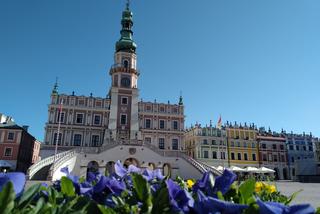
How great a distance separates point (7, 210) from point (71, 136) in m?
Result: 40.0

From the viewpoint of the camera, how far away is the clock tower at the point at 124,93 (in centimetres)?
3991

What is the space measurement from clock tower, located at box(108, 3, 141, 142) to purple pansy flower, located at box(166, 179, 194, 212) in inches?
1508

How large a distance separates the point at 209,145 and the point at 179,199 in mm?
52442

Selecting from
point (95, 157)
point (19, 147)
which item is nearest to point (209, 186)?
point (95, 157)

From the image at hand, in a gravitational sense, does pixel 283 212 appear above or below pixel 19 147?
below

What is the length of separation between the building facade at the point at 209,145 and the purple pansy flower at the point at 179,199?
168ft

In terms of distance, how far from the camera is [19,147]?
40.6 metres

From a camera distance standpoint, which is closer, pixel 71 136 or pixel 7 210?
pixel 7 210

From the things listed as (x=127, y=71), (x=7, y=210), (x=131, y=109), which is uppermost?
(x=127, y=71)

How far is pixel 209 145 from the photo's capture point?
52156mm

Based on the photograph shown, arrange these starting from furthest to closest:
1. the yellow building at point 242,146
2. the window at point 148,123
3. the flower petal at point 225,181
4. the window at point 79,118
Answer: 1. the yellow building at point 242,146
2. the window at point 148,123
3. the window at point 79,118
4. the flower petal at point 225,181

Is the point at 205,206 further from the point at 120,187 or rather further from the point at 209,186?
the point at 120,187

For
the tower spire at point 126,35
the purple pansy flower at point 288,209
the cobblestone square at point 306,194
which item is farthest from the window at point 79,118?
the purple pansy flower at point 288,209

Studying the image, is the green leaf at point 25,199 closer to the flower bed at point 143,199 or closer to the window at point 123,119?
the flower bed at point 143,199
